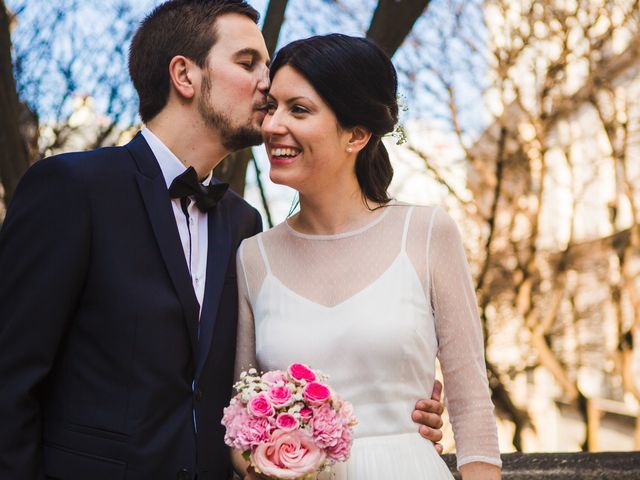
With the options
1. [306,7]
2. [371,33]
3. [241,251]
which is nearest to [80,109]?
[306,7]

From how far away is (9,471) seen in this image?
7.62 ft

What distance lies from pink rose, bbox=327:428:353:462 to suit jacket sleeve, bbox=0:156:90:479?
3.09ft

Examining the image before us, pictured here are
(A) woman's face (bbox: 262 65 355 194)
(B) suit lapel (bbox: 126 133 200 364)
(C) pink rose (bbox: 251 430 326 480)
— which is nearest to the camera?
(C) pink rose (bbox: 251 430 326 480)

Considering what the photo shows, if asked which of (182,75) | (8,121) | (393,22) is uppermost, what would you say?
(393,22)

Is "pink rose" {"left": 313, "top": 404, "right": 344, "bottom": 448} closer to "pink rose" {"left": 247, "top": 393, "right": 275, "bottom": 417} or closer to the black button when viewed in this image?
"pink rose" {"left": 247, "top": 393, "right": 275, "bottom": 417}

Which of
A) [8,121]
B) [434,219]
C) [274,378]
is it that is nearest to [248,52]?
[434,219]

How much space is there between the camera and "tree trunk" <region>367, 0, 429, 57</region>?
3.87 meters

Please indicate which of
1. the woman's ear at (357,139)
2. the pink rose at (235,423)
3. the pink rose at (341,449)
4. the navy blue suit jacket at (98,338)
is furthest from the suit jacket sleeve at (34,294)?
the woman's ear at (357,139)

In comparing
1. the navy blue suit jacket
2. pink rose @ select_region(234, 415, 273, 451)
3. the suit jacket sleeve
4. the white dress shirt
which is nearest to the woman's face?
the white dress shirt

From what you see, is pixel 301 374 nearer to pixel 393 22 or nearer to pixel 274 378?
pixel 274 378

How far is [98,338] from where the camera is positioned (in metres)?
2.50

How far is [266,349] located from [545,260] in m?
9.68

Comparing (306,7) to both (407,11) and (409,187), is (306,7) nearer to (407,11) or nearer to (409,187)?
(407,11)

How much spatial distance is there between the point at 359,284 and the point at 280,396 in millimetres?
775
